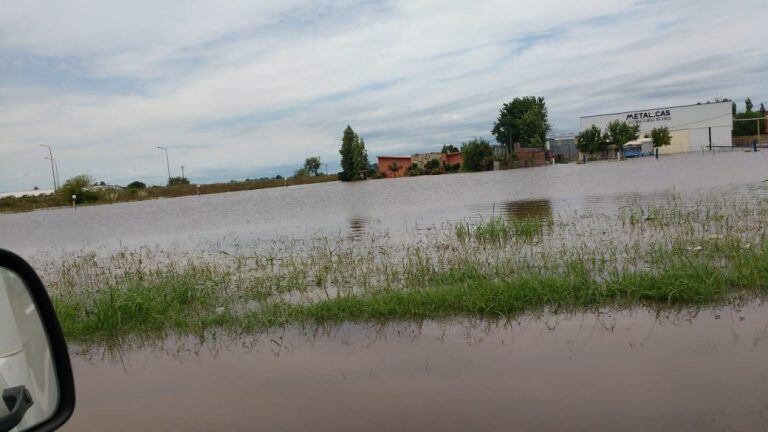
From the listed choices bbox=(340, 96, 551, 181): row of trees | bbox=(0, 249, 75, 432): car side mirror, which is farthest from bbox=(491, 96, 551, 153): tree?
bbox=(0, 249, 75, 432): car side mirror

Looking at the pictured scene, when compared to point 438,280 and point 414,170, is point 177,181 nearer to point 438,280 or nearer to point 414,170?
point 414,170

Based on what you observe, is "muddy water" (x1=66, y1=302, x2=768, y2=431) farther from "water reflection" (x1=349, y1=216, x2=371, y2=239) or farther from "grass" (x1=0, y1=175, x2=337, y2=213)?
"grass" (x1=0, y1=175, x2=337, y2=213)

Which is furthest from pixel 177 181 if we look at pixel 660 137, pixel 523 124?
pixel 660 137

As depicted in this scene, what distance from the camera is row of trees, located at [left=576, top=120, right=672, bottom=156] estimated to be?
84.9 m

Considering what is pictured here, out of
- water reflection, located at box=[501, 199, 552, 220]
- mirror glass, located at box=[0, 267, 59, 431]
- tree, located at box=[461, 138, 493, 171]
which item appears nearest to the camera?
mirror glass, located at box=[0, 267, 59, 431]

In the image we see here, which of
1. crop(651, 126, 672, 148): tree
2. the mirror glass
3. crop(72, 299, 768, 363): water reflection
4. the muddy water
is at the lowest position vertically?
the muddy water

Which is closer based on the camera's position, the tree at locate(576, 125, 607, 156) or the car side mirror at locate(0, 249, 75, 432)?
the car side mirror at locate(0, 249, 75, 432)

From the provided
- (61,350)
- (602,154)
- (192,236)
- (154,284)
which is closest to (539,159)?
(602,154)

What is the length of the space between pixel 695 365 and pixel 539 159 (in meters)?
89.5

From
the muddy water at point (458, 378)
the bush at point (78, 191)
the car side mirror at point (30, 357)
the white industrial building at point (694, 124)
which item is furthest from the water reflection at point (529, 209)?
the white industrial building at point (694, 124)

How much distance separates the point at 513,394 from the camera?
15.6 ft

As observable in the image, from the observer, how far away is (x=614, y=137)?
85.4m

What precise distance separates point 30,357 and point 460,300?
18.1 feet

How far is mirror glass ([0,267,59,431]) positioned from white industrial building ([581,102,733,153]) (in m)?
97.5
